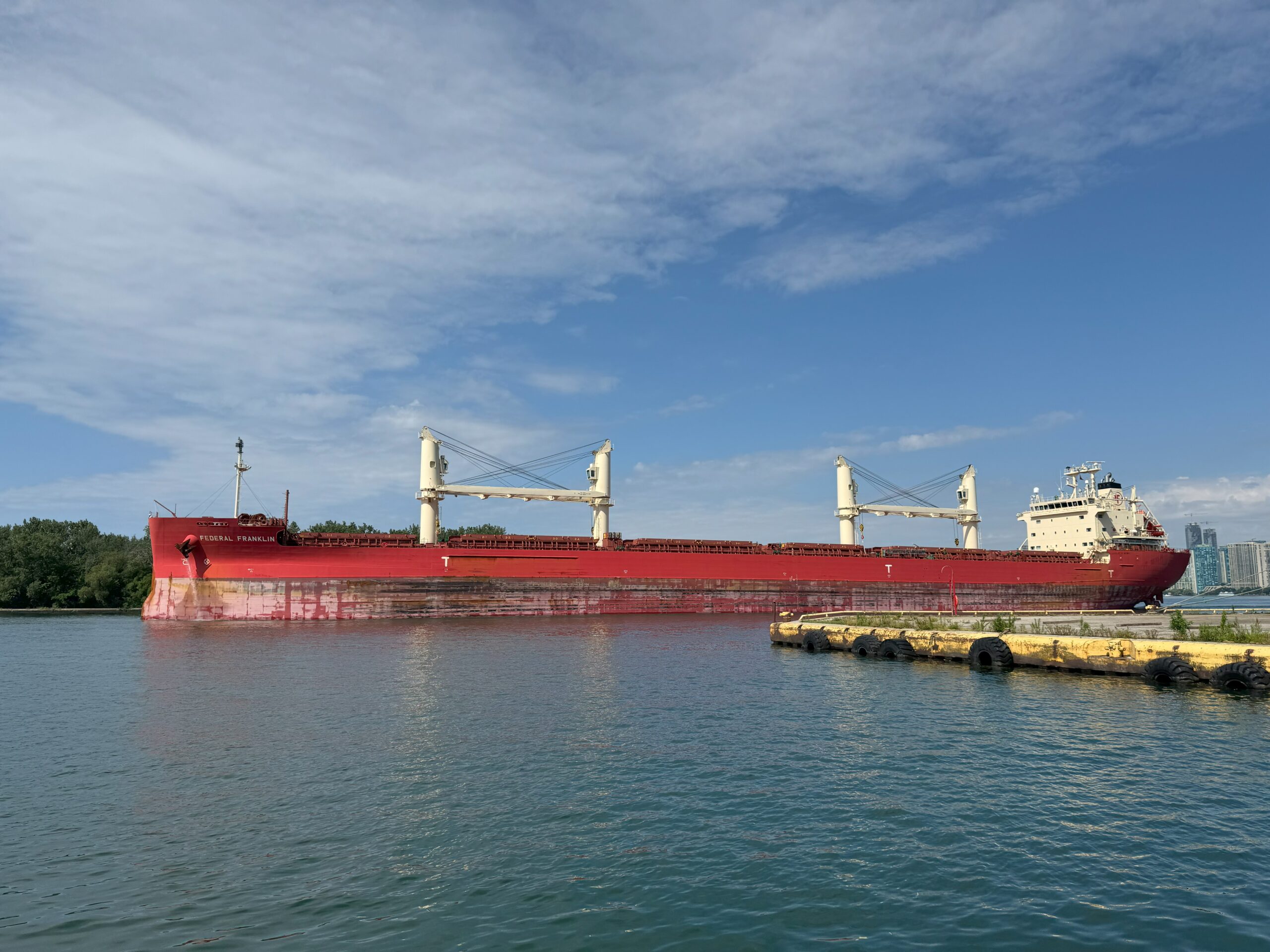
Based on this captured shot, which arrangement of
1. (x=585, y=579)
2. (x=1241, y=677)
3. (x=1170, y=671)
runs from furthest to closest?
(x=585, y=579), (x=1170, y=671), (x=1241, y=677)

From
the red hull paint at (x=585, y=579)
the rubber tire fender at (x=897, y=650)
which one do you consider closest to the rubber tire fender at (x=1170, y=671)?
the rubber tire fender at (x=897, y=650)

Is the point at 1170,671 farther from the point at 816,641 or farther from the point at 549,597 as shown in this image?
the point at 549,597

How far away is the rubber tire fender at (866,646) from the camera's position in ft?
94.7

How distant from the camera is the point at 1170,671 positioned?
2064cm

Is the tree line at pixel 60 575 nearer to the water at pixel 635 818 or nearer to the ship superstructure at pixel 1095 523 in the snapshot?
the water at pixel 635 818

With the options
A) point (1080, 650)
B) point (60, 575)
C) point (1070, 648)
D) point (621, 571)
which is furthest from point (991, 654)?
point (60, 575)

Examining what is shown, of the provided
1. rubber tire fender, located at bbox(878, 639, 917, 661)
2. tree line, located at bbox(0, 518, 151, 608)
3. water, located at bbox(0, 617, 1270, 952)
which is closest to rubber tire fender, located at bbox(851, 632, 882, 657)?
rubber tire fender, located at bbox(878, 639, 917, 661)

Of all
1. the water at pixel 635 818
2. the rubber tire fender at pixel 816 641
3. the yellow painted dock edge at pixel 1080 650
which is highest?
the yellow painted dock edge at pixel 1080 650

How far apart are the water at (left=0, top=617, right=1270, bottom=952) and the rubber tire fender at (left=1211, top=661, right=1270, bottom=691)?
3.20 ft

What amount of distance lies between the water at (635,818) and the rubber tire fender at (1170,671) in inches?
34.6

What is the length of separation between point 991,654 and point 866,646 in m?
5.30

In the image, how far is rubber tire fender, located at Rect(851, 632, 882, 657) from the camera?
94.7ft

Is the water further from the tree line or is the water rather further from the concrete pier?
the tree line

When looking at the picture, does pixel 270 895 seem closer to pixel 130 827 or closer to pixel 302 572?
pixel 130 827
